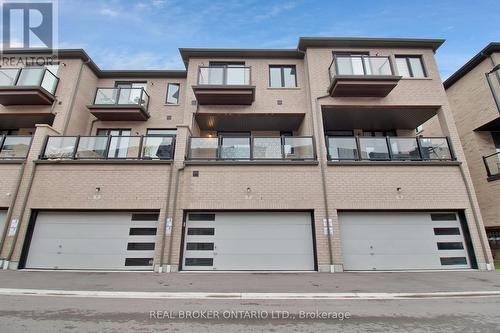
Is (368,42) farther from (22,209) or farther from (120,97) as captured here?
(22,209)

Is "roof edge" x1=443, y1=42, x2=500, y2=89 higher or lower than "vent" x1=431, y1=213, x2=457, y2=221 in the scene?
higher

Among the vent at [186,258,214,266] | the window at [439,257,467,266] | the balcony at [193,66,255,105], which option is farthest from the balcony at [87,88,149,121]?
the window at [439,257,467,266]

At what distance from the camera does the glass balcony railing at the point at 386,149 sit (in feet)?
35.0

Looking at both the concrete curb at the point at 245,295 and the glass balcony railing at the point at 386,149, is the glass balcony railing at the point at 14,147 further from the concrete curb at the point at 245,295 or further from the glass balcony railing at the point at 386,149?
the glass balcony railing at the point at 386,149

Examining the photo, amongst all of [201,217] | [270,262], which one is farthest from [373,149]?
[201,217]

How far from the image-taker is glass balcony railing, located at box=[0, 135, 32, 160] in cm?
1085

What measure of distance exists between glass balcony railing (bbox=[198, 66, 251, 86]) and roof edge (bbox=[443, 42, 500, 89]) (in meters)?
12.7

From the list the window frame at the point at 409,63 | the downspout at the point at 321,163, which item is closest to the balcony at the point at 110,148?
the downspout at the point at 321,163

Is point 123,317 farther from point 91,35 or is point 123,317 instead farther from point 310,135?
point 91,35

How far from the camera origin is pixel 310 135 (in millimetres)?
11508

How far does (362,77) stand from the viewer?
432 inches

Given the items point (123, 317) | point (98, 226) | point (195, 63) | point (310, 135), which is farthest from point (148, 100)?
point (123, 317)

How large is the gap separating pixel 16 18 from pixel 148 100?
710 centimetres

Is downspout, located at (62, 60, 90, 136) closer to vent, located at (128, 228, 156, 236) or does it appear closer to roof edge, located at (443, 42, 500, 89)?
vent, located at (128, 228, 156, 236)
